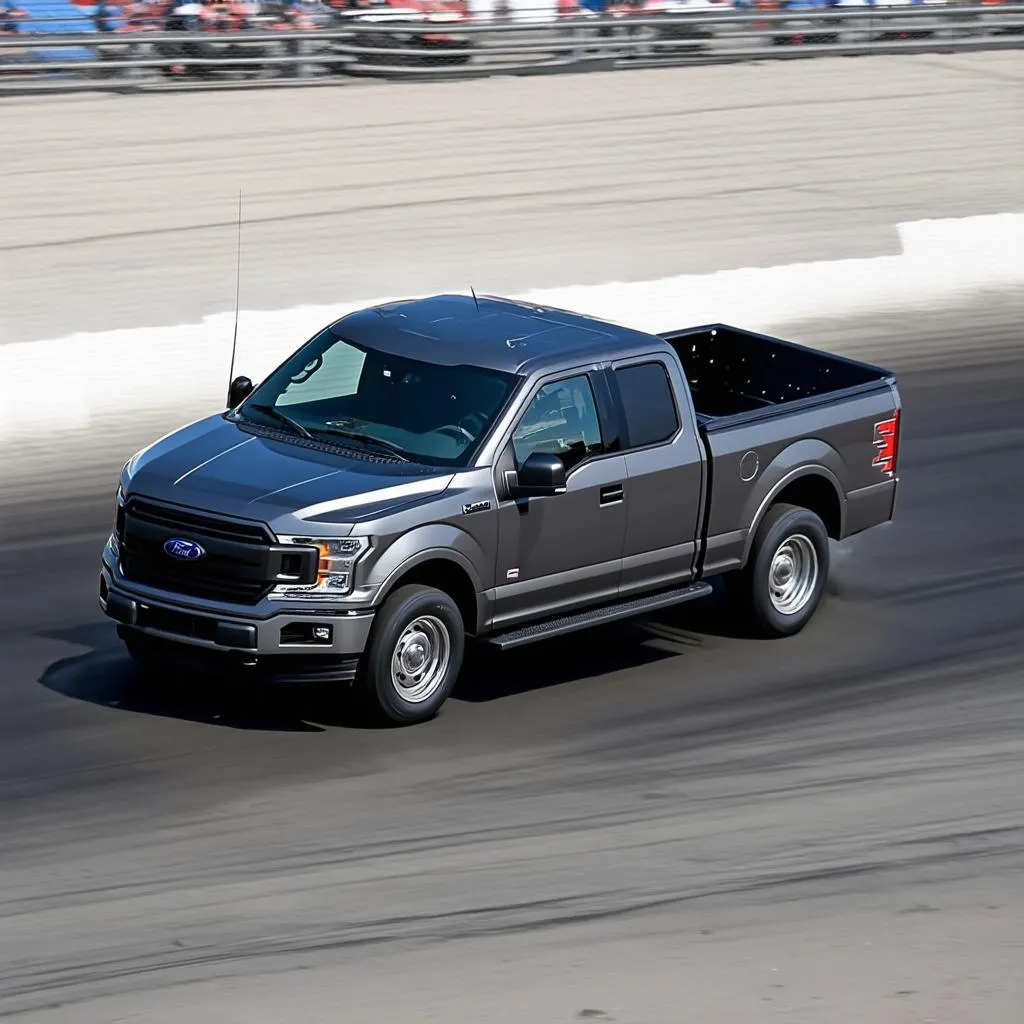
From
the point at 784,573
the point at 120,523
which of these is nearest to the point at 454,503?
the point at 120,523

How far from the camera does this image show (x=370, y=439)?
10.1 m

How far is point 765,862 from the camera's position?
8.50 metres

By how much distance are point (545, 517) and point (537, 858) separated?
89.5 inches

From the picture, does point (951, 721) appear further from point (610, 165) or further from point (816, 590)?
point (610, 165)

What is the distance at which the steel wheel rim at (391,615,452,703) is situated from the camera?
971 centimetres

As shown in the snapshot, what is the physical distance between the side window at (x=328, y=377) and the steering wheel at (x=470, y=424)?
62 cm

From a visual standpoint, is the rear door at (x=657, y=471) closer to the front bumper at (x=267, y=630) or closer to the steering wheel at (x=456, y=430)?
the steering wheel at (x=456, y=430)

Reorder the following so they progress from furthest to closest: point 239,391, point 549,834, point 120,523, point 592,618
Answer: point 239,391, point 592,618, point 120,523, point 549,834

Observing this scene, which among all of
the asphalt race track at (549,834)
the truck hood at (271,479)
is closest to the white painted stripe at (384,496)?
the truck hood at (271,479)

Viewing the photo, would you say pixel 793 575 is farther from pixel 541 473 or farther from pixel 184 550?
pixel 184 550

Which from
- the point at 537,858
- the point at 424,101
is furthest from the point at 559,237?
the point at 537,858

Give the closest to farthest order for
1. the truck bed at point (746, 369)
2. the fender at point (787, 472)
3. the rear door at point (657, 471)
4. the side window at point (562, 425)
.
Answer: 1. the side window at point (562, 425)
2. the rear door at point (657, 471)
3. the fender at point (787, 472)
4. the truck bed at point (746, 369)

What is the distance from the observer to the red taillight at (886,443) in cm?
1209

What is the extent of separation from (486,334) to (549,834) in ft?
9.97
